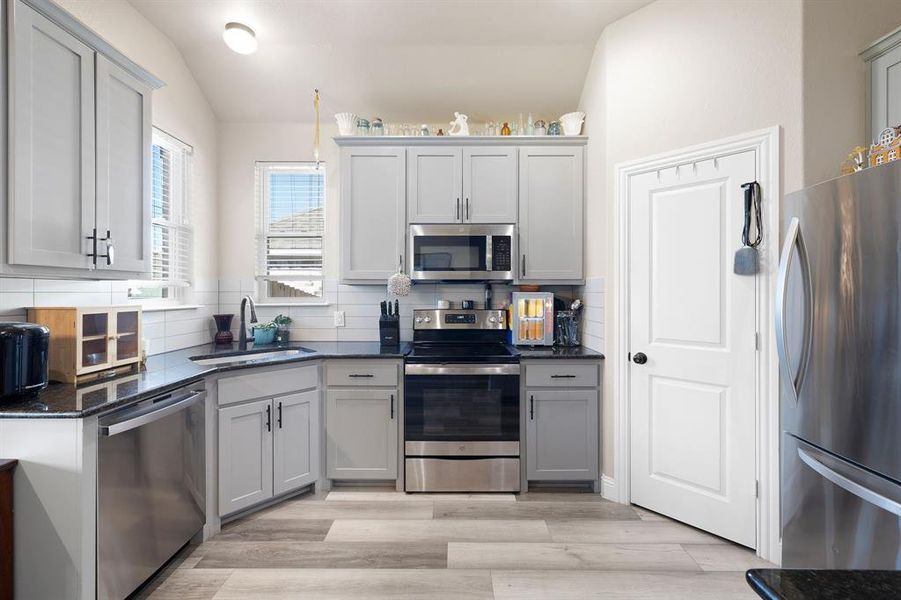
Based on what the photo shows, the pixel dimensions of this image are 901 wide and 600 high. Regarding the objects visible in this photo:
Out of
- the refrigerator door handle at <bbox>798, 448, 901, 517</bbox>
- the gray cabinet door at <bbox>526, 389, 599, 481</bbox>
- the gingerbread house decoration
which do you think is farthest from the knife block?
the gingerbread house decoration

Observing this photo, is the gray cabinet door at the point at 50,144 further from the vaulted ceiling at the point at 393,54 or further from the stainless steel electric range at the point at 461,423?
the stainless steel electric range at the point at 461,423

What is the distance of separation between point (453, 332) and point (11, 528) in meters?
2.51

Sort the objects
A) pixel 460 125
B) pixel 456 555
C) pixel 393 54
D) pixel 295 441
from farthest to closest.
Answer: pixel 460 125 → pixel 393 54 → pixel 295 441 → pixel 456 555

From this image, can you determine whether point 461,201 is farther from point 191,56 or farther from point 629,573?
point 629,573

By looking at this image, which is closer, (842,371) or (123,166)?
(842,371)

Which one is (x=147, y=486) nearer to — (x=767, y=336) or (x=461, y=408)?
(x=461, y=408)

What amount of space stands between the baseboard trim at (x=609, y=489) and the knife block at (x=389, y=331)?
1.70 metres

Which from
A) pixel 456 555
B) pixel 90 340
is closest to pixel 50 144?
pixel 90 340

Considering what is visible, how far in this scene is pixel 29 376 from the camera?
1.64m

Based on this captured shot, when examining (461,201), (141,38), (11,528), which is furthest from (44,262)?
(461,201)

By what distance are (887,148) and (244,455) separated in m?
3.30

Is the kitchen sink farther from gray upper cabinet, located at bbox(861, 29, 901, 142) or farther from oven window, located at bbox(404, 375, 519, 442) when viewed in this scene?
gray upper cabinet, located at bbox(861, 29, 901, 142)

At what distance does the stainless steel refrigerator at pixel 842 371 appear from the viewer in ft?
4.43

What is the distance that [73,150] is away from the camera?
1.80m
